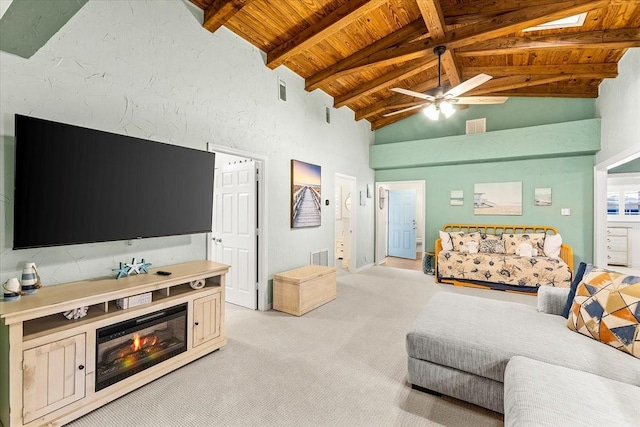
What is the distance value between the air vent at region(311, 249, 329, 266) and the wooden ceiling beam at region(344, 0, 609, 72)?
2934 mm

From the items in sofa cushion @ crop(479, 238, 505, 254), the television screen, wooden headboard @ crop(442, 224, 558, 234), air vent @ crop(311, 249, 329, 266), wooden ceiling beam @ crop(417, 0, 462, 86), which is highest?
wooden ceiling beam @ crop(417, 0, 462, 86)

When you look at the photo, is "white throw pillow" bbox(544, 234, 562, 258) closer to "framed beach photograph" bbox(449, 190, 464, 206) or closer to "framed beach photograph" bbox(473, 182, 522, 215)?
"framed beach photograph" bbox(473, 182, 522, 215)

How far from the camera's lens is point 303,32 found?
338 centimetres

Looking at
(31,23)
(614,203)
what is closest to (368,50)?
(31,23)

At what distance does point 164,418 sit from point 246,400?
526mm

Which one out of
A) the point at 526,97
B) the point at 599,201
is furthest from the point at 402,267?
the point at 526,97

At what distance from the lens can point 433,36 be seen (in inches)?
134

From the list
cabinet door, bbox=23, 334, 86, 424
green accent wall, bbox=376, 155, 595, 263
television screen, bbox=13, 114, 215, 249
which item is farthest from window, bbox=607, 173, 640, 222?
cabinet door, bbox=23, 334, 86, 424

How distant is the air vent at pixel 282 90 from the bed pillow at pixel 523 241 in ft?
Answer: 15.5

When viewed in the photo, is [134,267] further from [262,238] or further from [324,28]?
[324,28]

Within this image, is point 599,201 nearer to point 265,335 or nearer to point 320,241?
point 320,241

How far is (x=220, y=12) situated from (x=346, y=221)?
16.3 ft

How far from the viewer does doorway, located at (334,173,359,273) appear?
605 cm

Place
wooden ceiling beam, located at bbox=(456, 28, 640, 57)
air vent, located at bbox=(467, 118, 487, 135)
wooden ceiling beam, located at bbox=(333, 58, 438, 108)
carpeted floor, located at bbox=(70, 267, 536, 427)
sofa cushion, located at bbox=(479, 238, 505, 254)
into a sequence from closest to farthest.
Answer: carpeted floor, located at bbox=(70, 267, 536, 427) → wooden ceiling beam, located at bbox=(456, 28, 640, 57) → wooden ceiling beam, located at bbox=(333, 58, 438, 108) → sofa cushion, located at bbox=(479, 238, 505, 254) → air vent, located at bbox=(467, 118, 487, 135)
